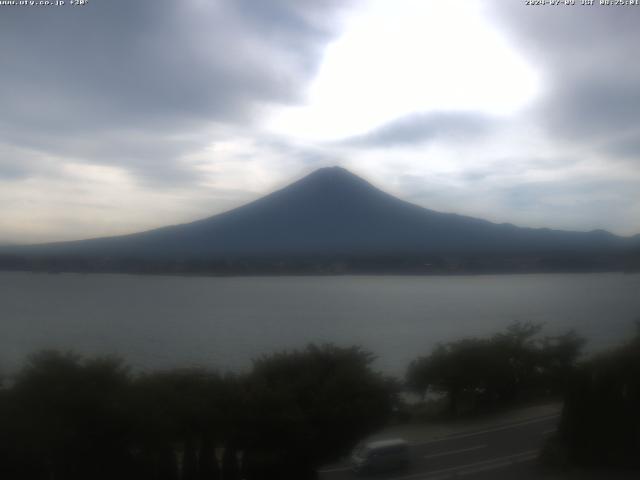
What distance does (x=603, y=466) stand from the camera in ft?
17.5

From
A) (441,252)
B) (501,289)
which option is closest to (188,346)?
(441,252)

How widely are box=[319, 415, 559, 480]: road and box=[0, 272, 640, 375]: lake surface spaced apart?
3.95ft

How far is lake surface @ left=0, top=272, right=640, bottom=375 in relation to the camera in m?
6.61

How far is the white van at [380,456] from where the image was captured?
16.3 ft

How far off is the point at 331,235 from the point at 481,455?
16.1 feet

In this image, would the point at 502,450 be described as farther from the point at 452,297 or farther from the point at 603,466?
the point at 452,297

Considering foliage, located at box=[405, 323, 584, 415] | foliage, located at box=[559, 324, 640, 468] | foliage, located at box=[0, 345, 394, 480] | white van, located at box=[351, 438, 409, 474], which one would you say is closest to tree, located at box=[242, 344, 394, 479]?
foliage, located at box=[0, 345, 394, 480]

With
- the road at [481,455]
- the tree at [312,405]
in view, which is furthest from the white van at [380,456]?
the tree at [312,405]

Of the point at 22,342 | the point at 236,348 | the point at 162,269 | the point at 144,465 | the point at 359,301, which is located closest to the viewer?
the point at 144,465

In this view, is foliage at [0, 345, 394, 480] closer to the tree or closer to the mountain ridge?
the tree

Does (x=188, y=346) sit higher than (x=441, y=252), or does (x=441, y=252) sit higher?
(x=441, y=252)

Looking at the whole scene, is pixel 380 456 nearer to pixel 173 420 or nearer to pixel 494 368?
pixel 173 420

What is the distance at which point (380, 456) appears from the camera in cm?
504

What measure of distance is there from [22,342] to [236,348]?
218 cm
